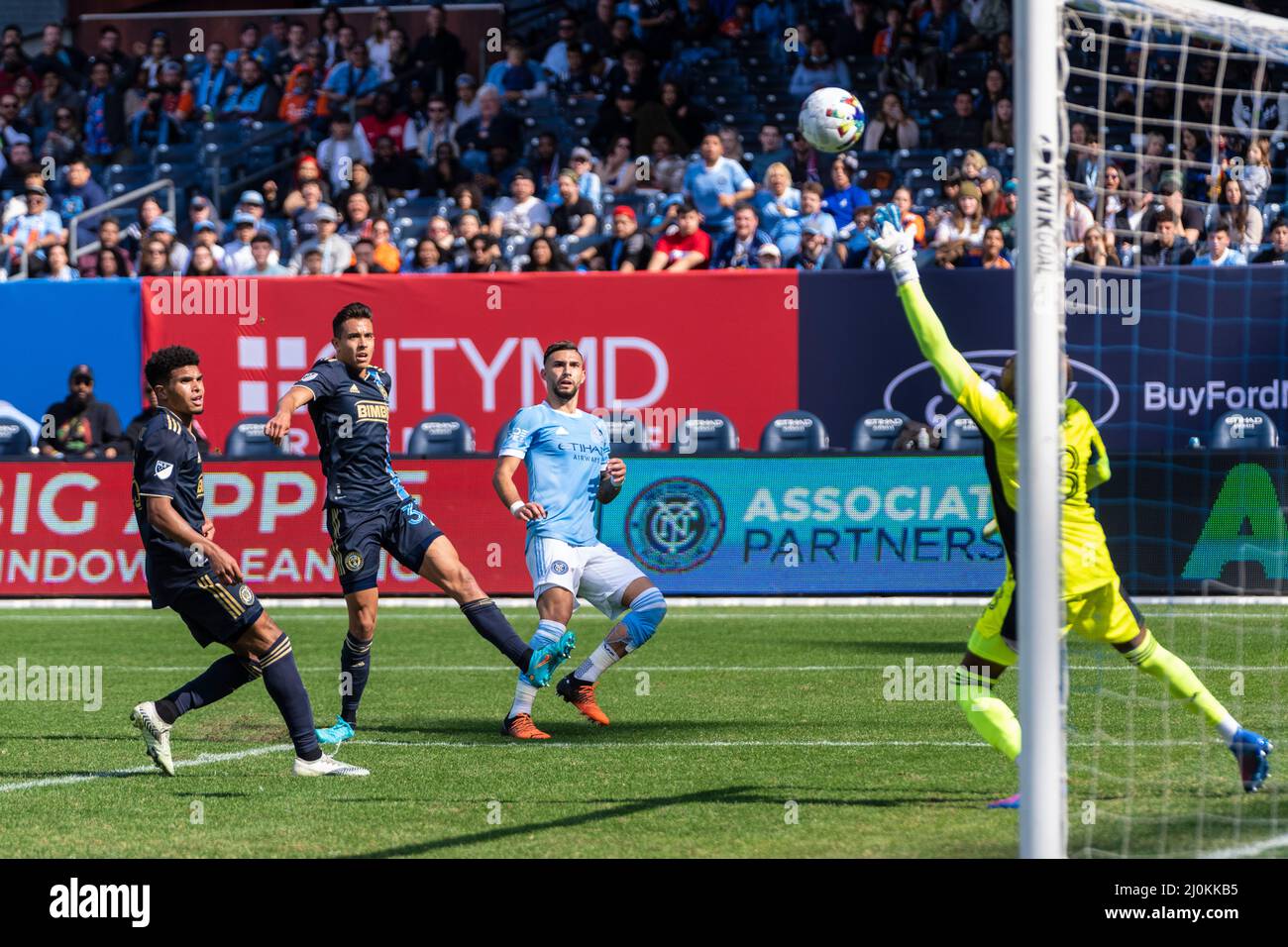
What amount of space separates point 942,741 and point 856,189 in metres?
10.9

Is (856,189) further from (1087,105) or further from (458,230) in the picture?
(1087,105)

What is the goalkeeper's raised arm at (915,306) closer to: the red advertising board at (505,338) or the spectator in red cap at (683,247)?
the red advertising board at (505,338)

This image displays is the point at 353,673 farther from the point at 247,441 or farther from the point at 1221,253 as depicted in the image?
the point at 1221,253

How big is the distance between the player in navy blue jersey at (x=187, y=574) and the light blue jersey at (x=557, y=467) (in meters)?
2.00

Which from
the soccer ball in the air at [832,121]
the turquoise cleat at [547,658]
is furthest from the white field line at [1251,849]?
the soccer ball in the air at [832,121]

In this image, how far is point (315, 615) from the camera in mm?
15922

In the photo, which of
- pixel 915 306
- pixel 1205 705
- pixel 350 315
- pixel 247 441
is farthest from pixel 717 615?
pixel 915 306

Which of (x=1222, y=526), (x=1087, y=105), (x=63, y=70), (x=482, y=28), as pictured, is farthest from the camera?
(x=482, y=28)

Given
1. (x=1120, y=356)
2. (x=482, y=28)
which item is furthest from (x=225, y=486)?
(x=482, y=28)

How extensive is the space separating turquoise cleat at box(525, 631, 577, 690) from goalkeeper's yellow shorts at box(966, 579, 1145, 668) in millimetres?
2437

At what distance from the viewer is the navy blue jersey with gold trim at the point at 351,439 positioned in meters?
9.70

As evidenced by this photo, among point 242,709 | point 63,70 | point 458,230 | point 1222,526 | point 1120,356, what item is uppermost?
point 63,70

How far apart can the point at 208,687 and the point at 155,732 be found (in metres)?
0.34

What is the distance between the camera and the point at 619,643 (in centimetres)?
980
